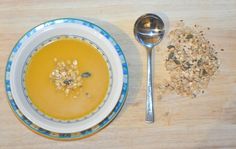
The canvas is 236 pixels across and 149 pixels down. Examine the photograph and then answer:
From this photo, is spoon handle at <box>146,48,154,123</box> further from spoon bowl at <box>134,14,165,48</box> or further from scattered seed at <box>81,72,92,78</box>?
scattered seed at <box>81,72,92,78</box>

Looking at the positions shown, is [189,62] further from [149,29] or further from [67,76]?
[67,76]

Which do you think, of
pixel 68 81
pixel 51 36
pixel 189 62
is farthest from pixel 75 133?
pixel 189 62

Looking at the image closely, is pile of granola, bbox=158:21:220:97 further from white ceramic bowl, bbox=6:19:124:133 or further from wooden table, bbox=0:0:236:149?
white ceramic bowl, bbox=6:19:124:133

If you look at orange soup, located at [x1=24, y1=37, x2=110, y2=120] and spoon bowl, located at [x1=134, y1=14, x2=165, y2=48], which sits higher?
spoon bowl, located at [x1=134, y1=14, x2=165, y2=48]

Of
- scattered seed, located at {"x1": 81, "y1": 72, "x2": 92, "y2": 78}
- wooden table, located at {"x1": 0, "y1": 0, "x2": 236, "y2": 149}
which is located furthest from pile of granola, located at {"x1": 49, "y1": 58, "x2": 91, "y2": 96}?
wooden table, located at {"x1": 0, "y1": 0, "x2": 236, "y2": 149}

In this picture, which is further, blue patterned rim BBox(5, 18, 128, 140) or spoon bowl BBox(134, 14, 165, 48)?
spoon bowl BBox(134, 14, 165, 48)

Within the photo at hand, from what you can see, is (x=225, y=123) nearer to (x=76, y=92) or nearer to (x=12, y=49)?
(x=76, y=92)

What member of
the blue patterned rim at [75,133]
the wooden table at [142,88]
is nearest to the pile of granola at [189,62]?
the wooden table at [142,88]
